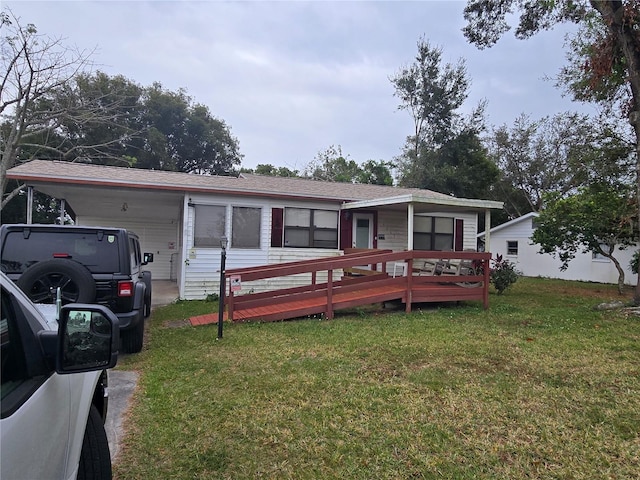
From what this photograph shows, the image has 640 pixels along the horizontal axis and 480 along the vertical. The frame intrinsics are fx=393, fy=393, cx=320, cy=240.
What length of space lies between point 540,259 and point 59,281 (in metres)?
20.9

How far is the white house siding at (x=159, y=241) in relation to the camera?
14.5 m

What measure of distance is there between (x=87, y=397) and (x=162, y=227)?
13749 millimetres

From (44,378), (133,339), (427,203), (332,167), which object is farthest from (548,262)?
(44,378)

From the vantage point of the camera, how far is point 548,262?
19.5m

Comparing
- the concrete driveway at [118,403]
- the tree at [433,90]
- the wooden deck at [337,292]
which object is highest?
the tree at [433,90]

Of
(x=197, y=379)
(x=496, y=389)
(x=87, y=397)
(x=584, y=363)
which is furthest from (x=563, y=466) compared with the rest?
(x=197, y=379)

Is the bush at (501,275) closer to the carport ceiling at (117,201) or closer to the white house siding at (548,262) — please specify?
the white house siding at (548,262)

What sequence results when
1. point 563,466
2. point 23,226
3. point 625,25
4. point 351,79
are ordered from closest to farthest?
point 563,466 < point 23,226 < point 625,25 < point 351,79

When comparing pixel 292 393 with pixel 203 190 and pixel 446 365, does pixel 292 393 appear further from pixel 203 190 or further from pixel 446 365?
pixel 203 190

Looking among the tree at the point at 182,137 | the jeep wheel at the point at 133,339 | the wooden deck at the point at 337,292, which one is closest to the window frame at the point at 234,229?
the wooden deck at the point at 337,292

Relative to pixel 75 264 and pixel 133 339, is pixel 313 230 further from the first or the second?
pixel 75 264

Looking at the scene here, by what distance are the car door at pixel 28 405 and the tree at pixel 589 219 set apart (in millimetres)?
13135

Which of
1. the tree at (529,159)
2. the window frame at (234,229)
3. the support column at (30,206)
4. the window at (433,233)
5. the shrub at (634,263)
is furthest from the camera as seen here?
the tree at (529,159)

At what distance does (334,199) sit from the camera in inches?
440
